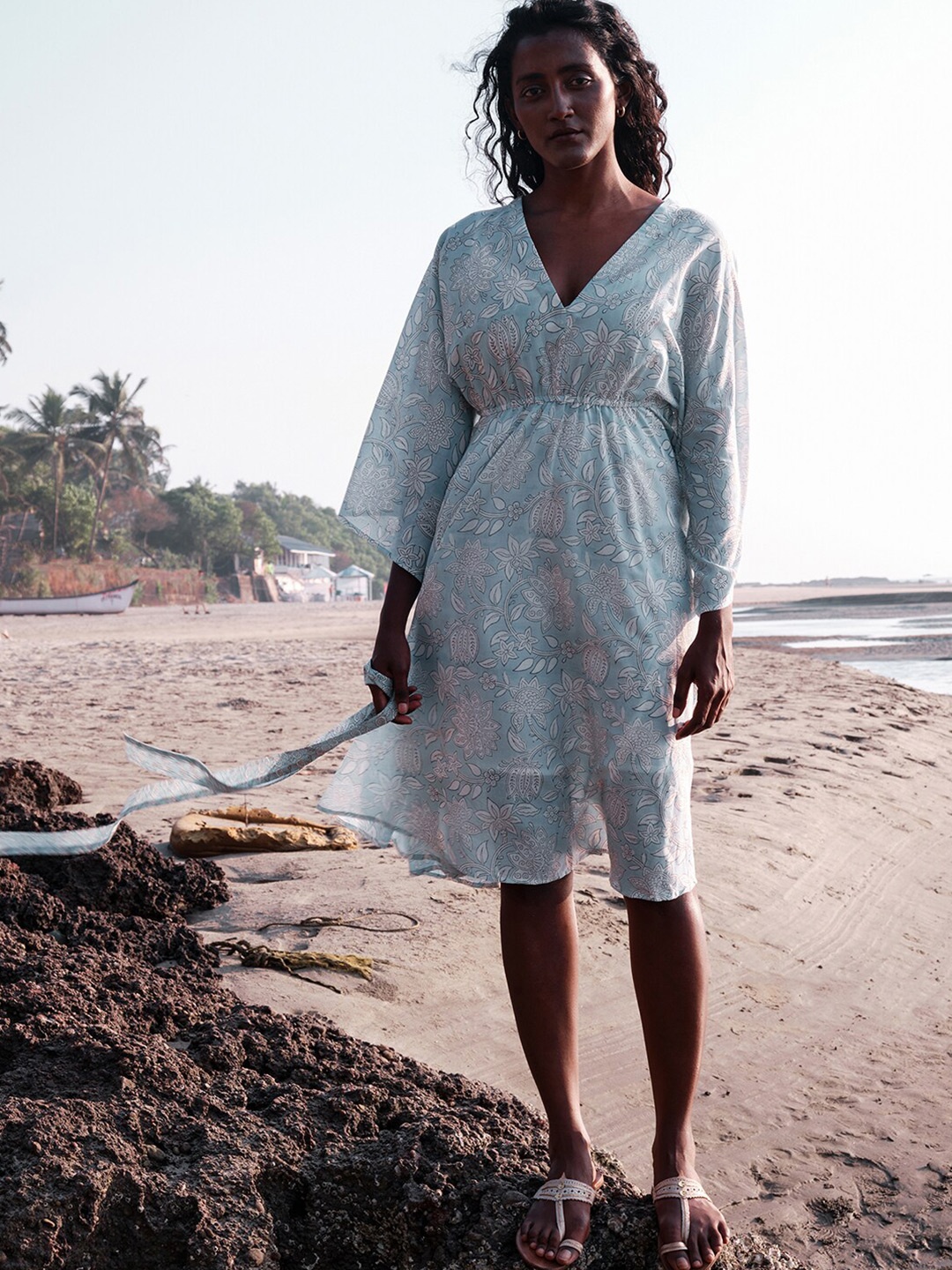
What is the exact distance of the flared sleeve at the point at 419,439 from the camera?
6.69ft

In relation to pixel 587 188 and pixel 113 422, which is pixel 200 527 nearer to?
pixel 113 422

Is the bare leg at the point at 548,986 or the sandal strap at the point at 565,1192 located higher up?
the bare leg at the point at 548,986

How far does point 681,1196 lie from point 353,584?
72.6 metres

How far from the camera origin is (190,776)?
2.09 metres

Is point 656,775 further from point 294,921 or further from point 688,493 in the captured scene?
point 294,921

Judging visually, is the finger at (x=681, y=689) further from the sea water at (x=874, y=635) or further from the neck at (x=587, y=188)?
the sea water at (x=874, y=635)

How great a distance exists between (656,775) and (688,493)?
48 cm

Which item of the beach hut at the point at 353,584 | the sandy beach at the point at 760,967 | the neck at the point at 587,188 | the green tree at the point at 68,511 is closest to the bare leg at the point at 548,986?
the sandy beach at the point at 760,967

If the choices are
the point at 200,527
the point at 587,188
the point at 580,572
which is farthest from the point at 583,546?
the point at 200,527

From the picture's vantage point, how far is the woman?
182 centimetres

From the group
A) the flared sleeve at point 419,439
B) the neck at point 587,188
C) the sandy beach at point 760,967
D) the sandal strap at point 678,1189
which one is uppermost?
the neck at point 587,188

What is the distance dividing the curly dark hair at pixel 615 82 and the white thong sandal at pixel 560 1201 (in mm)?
1753

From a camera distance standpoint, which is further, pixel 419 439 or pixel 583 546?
pixel 419 439

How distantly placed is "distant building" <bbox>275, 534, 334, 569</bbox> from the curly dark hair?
63425 mm
